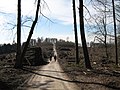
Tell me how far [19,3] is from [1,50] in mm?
86189

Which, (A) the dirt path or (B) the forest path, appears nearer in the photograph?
(A) the dirt path

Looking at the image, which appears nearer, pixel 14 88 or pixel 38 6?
pixel 14 88

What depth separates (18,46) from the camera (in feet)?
113

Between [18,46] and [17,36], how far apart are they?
114 centimetres

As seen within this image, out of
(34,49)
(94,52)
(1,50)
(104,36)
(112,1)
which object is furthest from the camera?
(1,50)

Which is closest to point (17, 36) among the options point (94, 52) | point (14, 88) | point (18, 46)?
point (18, 46)

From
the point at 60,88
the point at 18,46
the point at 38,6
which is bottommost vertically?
the point at 60,88

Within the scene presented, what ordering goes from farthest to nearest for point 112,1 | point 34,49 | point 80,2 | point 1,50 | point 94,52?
point 1,50
point 94,52
point 34,49
point 112,1
point 80,2

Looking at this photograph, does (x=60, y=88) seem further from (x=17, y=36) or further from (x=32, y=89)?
(x=17, y=36)

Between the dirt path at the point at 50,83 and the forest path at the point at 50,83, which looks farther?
the forest path at the point at 50,83

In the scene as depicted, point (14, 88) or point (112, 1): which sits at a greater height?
point (112, 1)

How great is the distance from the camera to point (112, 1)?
4578 centimetres

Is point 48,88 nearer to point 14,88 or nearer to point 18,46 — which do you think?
point 14,88

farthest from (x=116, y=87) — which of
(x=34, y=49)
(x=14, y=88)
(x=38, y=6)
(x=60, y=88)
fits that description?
(x=34, y=49)
